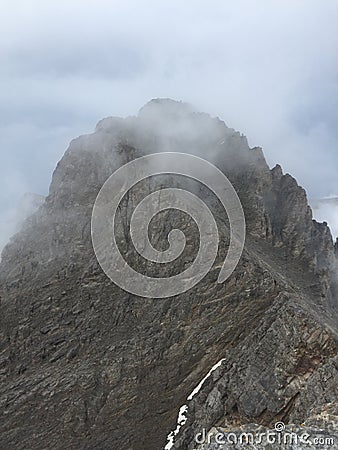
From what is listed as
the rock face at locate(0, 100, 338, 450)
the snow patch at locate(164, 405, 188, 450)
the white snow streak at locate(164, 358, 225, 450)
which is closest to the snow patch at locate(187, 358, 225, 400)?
the white snow streak at locate(164, 358, 225, 450)

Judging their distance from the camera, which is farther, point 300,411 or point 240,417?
point 240,417

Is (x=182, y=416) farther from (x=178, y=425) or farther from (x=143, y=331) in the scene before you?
(x=143, y=331)

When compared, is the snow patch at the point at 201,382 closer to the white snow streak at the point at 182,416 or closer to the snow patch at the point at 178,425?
the white snow streak at the point at 182,416

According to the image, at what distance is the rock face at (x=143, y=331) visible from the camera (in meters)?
48.8

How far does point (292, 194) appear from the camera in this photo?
7688 centimetres

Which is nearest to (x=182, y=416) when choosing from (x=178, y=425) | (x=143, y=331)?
(x=178, y=425)

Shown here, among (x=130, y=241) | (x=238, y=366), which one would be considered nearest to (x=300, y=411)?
(x=238, y=366)

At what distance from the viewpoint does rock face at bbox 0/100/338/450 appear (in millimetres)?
48812

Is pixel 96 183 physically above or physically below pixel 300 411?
above

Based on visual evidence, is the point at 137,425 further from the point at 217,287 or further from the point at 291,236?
the point at 291,236

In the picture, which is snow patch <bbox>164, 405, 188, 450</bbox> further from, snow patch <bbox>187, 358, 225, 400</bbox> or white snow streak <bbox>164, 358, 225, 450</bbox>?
snow patch <bbox>187, 358, 225, 400</bbox>

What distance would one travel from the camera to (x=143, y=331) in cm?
5838

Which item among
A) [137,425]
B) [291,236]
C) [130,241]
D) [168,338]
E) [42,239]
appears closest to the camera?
[137,425]

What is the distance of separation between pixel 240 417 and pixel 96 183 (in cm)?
3446
